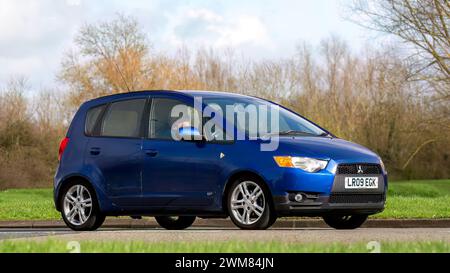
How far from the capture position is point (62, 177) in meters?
12.7

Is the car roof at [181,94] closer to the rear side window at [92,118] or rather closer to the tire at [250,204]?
the rear side window at [92,118]

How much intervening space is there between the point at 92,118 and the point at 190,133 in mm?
2237

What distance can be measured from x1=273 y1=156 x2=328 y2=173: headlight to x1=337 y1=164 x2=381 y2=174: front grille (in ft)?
0.91

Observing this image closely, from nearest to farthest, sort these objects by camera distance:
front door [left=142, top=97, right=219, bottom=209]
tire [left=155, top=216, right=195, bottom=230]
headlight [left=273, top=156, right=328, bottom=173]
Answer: headlight [left=273, top=156, right=328, bottom=173]
front door [left=142, top=97, right=219, bottom=209]
tire [left=155, top=216, right=195, bottom=230]

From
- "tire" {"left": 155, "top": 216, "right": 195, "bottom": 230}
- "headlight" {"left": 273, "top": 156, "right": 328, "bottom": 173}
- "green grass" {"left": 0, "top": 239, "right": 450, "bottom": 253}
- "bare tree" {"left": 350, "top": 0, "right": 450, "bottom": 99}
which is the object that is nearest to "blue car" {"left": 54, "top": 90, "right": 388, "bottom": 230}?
"headlight" {"left": 273, "top": 156, "right": 328, "bottom": 173}

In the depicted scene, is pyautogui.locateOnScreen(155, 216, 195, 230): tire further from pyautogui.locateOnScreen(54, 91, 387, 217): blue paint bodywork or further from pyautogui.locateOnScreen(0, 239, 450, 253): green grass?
pyautogui.locateOnScreen(0, 239, 450, 253): green grass

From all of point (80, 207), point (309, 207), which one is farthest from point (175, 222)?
point (309, 207)

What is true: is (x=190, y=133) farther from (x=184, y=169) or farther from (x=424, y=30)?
(x=424, y=30)

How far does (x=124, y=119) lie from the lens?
12.5 metres

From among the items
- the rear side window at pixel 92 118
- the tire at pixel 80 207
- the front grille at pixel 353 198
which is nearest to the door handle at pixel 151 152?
the tire at pixel 80 207

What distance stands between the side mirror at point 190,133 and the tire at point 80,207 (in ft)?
5.94

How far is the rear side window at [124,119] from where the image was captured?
12.3 m

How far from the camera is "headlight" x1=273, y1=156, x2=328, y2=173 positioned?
10711mm
